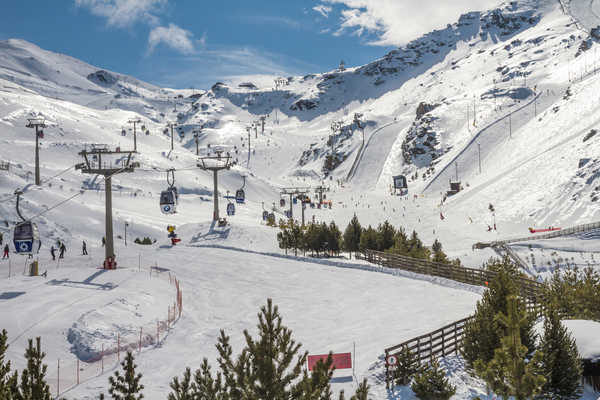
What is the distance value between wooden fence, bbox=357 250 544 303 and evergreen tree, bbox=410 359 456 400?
446 inches

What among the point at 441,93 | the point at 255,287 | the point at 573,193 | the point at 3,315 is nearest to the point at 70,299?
the point at 3,315

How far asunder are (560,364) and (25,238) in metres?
24.1

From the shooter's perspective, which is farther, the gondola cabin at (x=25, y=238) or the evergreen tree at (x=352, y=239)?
the evergreen tree at (x=352, y=239)

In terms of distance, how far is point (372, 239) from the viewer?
164 feet

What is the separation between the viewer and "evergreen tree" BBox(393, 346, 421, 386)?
669 inches

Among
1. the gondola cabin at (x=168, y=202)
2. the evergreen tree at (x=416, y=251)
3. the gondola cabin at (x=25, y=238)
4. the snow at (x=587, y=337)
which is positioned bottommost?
the snow at (x=587, y=337)

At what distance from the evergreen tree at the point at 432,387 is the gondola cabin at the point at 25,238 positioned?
19.6m

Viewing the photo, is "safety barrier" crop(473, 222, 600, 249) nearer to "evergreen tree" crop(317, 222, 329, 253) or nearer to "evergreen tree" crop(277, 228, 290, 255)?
"evergreen tree" crop(317, 222, 329, 253)

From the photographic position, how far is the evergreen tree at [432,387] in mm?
15367

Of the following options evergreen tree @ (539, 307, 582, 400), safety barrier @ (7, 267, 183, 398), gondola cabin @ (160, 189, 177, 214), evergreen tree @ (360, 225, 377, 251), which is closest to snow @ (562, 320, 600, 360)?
evergreen tree @ (539, 307, 582, 400)

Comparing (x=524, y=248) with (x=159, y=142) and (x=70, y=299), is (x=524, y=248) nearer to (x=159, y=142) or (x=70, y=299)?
(x=70, y=299)

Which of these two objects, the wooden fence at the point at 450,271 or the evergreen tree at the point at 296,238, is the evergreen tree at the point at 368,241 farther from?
the evergreen tree at the point at 296,238

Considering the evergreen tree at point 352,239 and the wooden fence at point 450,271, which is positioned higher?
the evergreen tree at point 352,239

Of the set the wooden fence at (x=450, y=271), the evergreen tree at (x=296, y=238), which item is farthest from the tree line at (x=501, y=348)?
the evergreen tree at (x=296, y=238)
